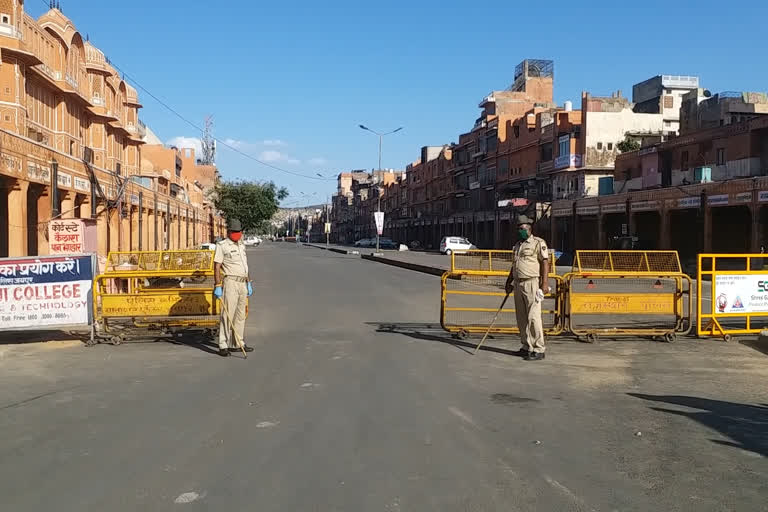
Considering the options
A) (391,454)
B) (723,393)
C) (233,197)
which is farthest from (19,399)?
(233,197)

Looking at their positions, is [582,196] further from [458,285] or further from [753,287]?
[753,287]

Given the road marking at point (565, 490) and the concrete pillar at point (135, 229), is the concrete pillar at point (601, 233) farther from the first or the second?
the road marking at point (565, 490)

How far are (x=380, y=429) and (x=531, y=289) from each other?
4.32 metres

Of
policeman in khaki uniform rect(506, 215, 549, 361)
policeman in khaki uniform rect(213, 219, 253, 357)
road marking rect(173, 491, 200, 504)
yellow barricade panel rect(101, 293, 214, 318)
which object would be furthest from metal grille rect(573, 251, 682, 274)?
road marking rect(173, 491, 200, 504)

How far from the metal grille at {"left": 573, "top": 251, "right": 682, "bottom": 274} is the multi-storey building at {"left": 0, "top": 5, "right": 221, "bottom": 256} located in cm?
1379

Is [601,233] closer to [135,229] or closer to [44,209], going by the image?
[135,229]

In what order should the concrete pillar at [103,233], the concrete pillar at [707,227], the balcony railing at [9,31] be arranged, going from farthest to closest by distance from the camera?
1. the concrete pillar at [707,227]
2. the concrete pillar at [103,233]
3. the balcony railing at [9,31]

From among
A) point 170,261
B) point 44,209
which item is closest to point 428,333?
point 170,261

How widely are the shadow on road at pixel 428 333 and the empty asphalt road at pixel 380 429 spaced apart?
22cm

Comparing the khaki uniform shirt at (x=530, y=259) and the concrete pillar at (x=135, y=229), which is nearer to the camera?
the khaki uniform shirt at (x=530, y=259)

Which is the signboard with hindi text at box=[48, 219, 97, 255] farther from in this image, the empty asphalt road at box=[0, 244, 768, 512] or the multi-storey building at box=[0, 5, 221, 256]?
the empty asphalt road at box=[0, 244, 768, 512]

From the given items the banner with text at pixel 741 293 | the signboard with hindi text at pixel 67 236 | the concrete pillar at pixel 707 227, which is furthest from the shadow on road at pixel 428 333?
the concrete pillar at pixel 707 227

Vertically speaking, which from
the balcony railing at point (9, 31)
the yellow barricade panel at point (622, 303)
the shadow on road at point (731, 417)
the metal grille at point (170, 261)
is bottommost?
the shadow on road at point (731, 417)

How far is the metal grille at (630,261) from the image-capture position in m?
12.3
